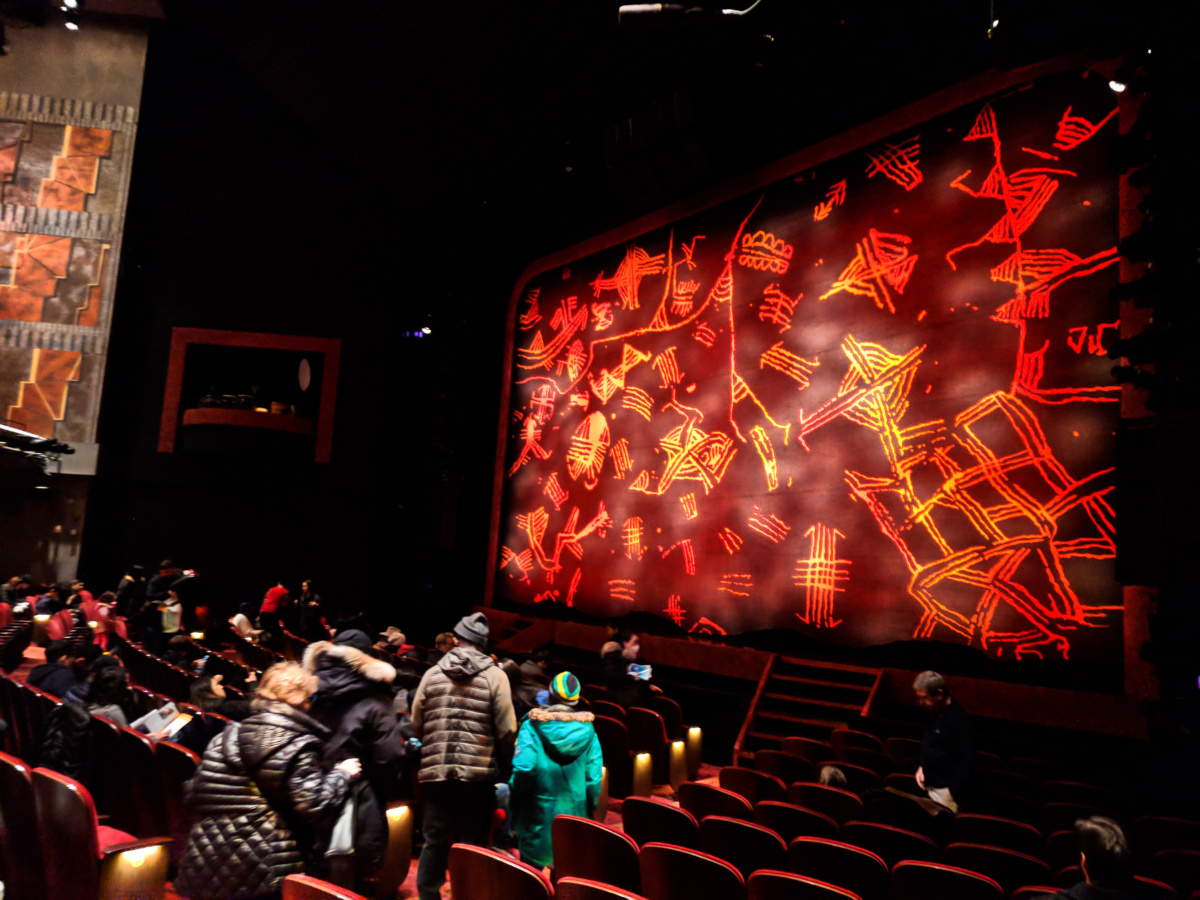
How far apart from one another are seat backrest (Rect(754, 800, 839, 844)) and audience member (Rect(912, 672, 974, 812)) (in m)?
1.18

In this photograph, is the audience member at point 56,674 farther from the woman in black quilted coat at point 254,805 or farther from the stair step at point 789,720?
the stair step at point 789,720

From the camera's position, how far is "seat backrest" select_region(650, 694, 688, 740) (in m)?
6.88

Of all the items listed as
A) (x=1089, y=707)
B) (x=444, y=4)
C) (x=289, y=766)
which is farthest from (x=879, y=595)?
(x=444, y=4)

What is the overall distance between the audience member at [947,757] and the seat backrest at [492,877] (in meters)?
2.83

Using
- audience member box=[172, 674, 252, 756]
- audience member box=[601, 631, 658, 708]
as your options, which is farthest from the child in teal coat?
audience member box=[601, 631, 658, 708]

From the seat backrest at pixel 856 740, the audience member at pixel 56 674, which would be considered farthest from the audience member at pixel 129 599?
the seat backrest at pixel 856 740

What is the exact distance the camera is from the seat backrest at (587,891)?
1996mm

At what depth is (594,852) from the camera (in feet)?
9.29

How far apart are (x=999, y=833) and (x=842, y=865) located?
1174mm

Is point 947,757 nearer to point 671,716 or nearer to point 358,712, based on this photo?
point 671,716

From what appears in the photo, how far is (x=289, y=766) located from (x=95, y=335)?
15.6 metres

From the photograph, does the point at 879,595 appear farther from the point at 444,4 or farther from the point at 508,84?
the point at 444,4

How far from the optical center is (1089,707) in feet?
19.7

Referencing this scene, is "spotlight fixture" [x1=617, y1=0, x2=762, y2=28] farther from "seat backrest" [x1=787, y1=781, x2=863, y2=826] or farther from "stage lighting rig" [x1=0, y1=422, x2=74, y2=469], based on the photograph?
"stage lighting rig" [x1=0, y1=422, x2=74, y2=469]
